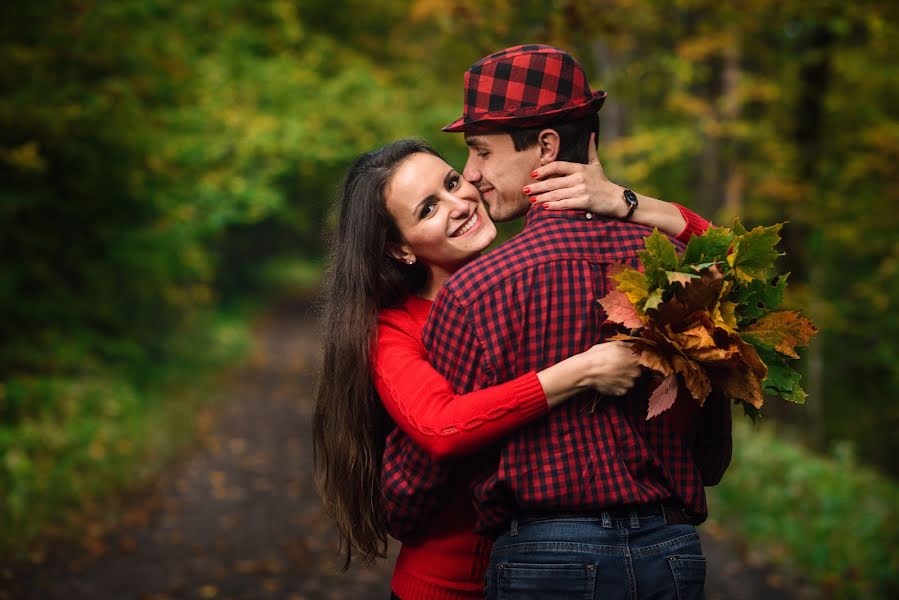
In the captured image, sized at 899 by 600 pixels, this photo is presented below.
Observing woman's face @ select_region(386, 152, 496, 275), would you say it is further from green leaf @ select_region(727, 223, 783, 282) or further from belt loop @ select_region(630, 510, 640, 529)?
belt loop @ select_region(630, 510, 640, 529)

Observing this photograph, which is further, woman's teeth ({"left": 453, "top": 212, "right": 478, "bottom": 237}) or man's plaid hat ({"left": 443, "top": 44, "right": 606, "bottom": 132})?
woman's teeth ({"left": 453, "top": 212, "right": 478, "bottom": 237})

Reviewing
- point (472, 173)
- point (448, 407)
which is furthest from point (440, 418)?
point (472, 173)

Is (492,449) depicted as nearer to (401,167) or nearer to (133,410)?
(401,167)

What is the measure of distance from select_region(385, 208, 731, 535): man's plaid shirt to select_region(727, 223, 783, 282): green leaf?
240 mm

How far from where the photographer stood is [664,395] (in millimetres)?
2008

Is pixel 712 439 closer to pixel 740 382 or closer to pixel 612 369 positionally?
pixel 740 382

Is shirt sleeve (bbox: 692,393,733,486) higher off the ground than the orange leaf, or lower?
lower

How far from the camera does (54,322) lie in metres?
9.17

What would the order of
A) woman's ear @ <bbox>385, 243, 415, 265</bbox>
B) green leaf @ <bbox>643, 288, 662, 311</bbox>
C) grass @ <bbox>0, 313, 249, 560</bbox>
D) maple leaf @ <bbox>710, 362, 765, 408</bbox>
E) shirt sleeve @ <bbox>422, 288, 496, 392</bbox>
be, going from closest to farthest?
green leaf @ <bbox>643, 288, 662, 311</bbox> → maple leaf @ <bbox>710, 362, 765, 408</bbox> → shirt sleeve @ <bbox>422, 288, 496, 392</bbox> → woman's ear @ <bbox>385, 243, 415, 265</bbox> → grass @ <bbox>0, 313, 249, 560</bbox>

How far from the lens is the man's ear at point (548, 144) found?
91.1 inches

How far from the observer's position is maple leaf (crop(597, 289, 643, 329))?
6.50 feet

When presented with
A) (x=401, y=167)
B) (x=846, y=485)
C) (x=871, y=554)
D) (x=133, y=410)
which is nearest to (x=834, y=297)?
(x=846, y=485)

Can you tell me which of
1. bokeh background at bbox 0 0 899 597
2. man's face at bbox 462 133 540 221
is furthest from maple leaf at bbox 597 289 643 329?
bokeh background at bbox 0 0 899 597

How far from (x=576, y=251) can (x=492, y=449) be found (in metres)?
0.55
